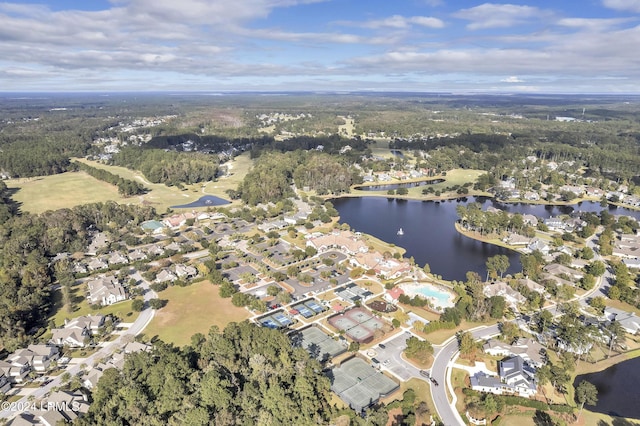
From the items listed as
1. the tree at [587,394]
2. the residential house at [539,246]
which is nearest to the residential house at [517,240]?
the residential house at [539,246]

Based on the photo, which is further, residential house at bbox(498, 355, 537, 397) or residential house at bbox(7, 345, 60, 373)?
residential house at bbox(7, 345, 60, 373)

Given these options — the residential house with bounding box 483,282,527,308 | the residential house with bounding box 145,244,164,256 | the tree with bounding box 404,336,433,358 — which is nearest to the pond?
the residential house with bounding box 483,282,527,308

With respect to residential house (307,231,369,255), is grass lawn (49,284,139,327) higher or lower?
lower

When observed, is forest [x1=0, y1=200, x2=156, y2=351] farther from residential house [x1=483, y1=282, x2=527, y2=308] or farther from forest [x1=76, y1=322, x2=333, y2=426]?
residential house [x1=483, y1=282, x2=527, y2=308]

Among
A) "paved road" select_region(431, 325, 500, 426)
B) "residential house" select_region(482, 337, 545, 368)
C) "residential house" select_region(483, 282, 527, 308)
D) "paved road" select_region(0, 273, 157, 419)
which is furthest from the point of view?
"residential house" select_region(483, 282, 527, 308)

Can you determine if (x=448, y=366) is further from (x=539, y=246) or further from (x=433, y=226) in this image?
(x=433, y=226)

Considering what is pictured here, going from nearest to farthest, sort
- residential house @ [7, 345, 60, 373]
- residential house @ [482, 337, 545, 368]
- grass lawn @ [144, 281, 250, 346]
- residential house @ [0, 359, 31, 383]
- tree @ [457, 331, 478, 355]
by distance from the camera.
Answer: residential house @ [0, 359, 31, 383], residential house @ [7, 345, 60, 373], residential house @ [482, 337, 545, 368], tree @ [457, 331, 478, 355], grass lawn @ [144, 281, 250, 346]
